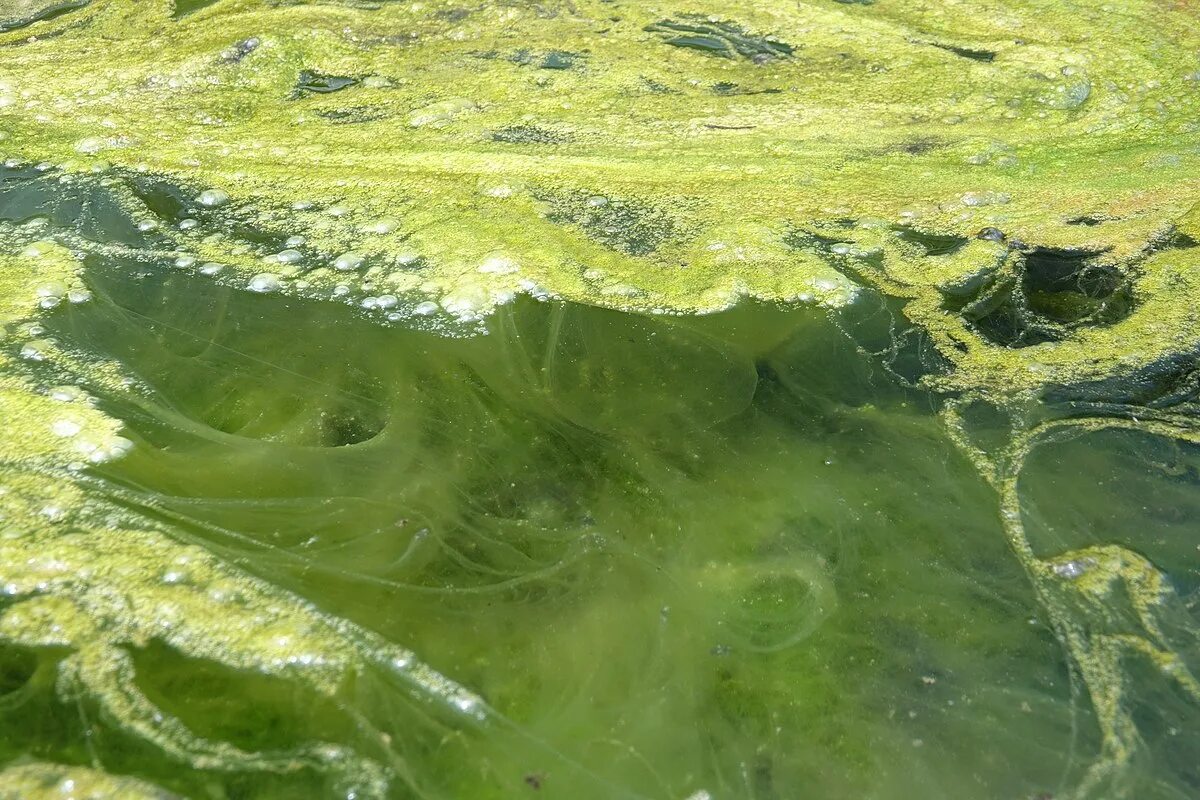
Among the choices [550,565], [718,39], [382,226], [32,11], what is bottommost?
[550,565]

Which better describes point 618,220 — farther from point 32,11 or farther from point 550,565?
point 32,11

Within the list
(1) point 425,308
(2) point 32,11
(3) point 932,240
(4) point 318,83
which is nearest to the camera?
(1) point 425,308

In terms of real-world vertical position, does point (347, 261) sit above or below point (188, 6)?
below

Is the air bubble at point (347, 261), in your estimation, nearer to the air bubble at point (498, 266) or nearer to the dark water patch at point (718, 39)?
the air bubble at point (498, 266)

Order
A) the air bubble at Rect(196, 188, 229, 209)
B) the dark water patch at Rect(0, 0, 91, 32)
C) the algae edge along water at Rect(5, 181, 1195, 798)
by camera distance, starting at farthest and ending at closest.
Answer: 1. the dark water patch at Rect(0, 0, 91, 32)
2. the air bubble at Rect(196, 188, 229, 209)
3. the algae edge along water at Rect(5, 181, 1195, 798)

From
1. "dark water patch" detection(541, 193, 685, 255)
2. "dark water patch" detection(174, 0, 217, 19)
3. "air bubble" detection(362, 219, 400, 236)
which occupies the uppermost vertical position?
"dark water patch" detection(174, 0, 217, 19)

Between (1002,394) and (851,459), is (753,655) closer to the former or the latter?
(851,459)

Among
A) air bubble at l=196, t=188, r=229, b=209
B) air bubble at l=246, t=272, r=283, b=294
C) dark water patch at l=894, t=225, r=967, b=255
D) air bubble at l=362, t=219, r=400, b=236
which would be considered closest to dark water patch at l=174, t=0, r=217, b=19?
air bubble at l=196, t=188, r=229, b=209

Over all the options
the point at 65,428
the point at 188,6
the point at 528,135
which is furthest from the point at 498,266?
the point at 188,6

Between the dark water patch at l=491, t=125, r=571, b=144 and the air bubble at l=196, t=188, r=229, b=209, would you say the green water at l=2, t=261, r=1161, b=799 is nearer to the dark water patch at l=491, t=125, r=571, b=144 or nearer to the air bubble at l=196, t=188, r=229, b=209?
the air bubble at l=196, t=188, r=229, b=209
